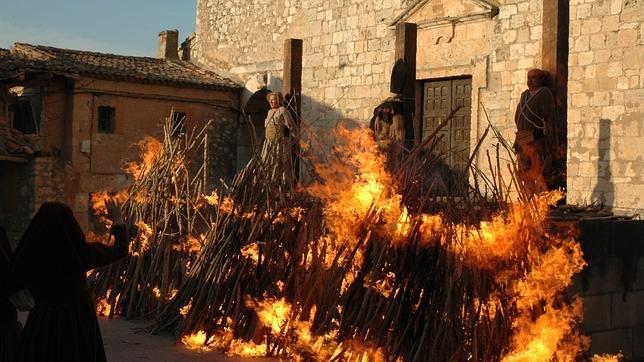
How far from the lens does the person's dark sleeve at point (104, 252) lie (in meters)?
4.41

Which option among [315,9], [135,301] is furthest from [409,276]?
[315,9]

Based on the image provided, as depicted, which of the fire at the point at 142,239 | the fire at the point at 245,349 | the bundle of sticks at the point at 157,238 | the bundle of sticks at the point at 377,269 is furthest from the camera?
the fire at the point at 142,239

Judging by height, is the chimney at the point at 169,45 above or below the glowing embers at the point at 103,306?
above

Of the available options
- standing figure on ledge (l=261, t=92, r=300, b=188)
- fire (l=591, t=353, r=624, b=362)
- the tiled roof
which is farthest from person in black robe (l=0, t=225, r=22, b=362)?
the tiled roof

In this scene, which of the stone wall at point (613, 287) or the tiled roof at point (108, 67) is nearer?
the stone wall at point (613, 287)

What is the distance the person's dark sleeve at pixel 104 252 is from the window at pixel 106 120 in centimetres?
1232

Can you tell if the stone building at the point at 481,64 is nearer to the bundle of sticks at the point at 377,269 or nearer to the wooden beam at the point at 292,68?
the wooden beam at the point at 292,68

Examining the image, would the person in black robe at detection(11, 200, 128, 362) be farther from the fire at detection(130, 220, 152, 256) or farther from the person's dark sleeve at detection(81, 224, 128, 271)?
the fire at detection(130, 220, 152, 256)

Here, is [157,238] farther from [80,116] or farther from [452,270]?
[80,116]

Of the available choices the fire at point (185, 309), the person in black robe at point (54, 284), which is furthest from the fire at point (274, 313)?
the person in black robe at point (54, 284)

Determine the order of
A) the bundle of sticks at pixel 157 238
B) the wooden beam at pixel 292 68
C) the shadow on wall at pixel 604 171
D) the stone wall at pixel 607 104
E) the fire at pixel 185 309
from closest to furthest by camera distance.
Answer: the fire at pixel 185 309, the bundle of sticks at pixel 157 238, the wooden beam at pixel 292 68, the stone wall at pixel 607 104, the shadow on wall at pixel 604 171

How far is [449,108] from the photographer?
45.5 feet

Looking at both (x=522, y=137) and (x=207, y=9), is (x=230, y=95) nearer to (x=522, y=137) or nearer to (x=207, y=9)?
(x=207, y=9)

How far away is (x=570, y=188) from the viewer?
1107 centimetres
